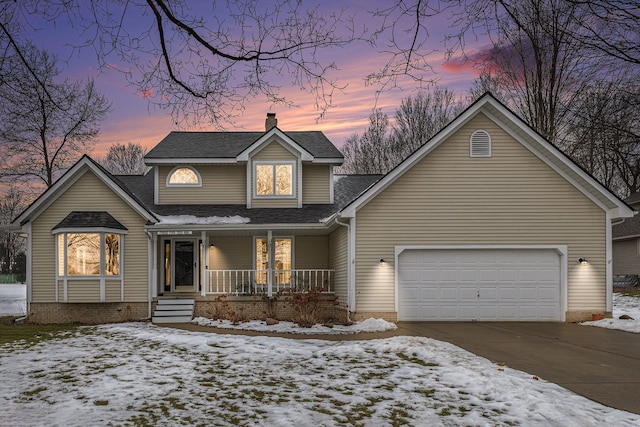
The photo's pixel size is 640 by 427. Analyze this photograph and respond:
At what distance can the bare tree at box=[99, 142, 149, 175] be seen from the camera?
46156mm

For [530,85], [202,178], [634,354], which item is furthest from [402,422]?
[530,85]

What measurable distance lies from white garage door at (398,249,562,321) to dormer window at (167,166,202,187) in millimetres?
8675

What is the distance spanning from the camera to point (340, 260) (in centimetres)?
1725

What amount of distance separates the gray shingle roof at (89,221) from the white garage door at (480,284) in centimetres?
944

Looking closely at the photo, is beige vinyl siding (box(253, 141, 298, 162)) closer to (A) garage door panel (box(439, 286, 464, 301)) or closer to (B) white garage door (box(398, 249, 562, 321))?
(B) white garage door (box(398, 249, 562, 321))

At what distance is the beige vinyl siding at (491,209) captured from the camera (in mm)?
15852

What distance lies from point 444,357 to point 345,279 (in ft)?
22.5

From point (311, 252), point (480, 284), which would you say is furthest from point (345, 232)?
point (480, 284)

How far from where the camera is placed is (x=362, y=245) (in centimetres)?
1568

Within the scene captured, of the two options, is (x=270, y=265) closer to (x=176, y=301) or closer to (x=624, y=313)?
(x=176, y=301)

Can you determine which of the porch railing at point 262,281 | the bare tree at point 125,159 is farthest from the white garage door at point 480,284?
the bare tree at point 125,159

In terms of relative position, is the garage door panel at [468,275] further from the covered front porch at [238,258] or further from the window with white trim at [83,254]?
the window with white trim at [83,254]

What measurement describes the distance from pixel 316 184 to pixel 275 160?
6.05ft

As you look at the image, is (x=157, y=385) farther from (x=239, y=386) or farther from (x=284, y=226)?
(x=284, y=226)
